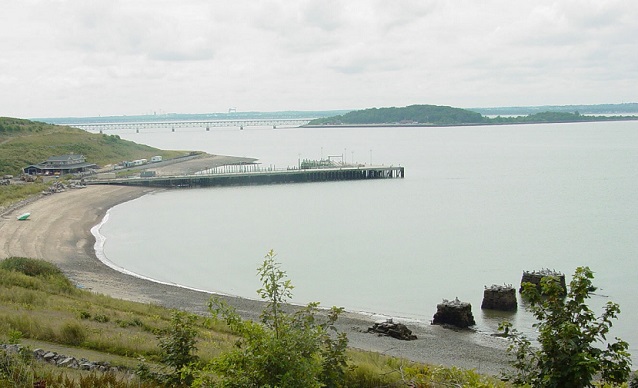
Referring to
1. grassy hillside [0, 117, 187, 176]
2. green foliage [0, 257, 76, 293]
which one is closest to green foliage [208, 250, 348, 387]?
green foliage [0, 257, 76, 293]

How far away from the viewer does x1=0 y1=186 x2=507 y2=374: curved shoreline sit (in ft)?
80.8

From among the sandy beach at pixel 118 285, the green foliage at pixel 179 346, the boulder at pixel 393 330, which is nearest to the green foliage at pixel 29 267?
the sandy beach at pixel 118 285

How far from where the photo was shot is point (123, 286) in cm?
3678

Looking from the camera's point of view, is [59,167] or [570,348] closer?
[570,348]

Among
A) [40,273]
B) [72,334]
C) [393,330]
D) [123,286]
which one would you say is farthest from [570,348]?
[123,286]

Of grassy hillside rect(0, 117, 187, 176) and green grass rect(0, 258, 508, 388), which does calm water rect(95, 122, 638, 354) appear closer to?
green grass rect(0, 258, 508, 388)

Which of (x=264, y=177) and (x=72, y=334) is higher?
(x=72, y=334)

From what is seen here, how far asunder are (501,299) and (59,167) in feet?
266

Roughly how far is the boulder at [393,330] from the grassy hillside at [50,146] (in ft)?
269

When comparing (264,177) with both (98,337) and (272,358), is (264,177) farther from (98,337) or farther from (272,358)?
(272,358)

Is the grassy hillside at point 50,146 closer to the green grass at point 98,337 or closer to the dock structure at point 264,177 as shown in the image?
the dock structure at point 264,177

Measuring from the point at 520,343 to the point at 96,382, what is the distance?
6206mm

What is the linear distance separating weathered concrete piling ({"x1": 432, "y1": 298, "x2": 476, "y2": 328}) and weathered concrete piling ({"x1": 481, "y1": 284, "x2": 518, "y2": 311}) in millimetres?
2771

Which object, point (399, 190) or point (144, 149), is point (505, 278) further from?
point (144, 149)
